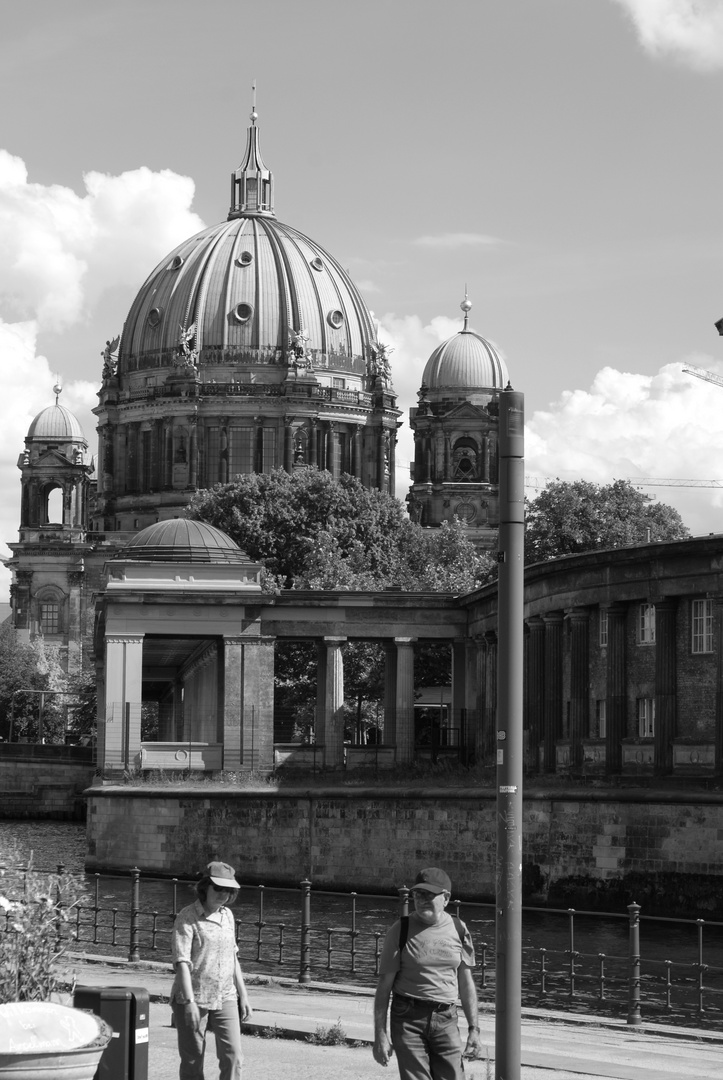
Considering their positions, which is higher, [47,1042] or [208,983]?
[47,1042]

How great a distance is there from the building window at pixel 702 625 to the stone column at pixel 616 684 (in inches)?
128

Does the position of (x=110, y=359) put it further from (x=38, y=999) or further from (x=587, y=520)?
(x=38, y=999)

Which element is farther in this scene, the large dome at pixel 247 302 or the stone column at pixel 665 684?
the large dome at pixel 247 302

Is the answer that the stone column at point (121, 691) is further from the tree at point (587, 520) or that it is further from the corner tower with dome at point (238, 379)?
the corner tower with dome at point (238, 379)

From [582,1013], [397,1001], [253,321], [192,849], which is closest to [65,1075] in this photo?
[397,1001]

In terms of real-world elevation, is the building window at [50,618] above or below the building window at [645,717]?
above

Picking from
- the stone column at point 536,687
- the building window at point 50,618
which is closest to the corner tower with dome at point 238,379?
the building window at point 50,618

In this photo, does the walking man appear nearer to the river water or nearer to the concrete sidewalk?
the concrete sidewalk

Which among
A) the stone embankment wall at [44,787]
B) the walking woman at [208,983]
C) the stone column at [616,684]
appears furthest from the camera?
the stone embankment wall at [44,787]

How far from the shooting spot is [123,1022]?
55.4ft

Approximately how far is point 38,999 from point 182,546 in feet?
205

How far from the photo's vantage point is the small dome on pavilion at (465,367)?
17125 centimetres

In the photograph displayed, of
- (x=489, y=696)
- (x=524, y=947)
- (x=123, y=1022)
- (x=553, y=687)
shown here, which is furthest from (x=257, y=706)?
(x=123, y=1022)

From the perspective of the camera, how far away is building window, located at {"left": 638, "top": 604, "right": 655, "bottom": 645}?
5838 cm
